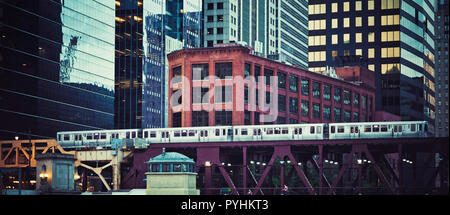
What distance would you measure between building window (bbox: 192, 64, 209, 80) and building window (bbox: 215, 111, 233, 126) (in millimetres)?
7060

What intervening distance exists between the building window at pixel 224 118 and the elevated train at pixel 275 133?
33.4 feet

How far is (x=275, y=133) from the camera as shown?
105 metres

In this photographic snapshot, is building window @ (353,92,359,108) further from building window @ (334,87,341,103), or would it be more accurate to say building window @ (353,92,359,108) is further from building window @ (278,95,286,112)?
building window @ (278,95,286,112)

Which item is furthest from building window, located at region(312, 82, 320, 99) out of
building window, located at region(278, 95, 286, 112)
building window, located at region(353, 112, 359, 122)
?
building window, located at region(353, 112, 359, 122)

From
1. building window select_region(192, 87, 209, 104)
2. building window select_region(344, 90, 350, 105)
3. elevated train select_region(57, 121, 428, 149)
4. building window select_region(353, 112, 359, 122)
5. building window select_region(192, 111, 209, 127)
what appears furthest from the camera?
building window select_region(353, 112, 359, 122)

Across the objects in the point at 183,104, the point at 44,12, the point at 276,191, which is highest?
the point at 44,12

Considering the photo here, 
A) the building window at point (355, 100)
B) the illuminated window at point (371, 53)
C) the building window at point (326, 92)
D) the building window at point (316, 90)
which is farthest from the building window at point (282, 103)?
the illuminated window at point (371, 53)

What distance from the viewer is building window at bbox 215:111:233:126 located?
11806 cm

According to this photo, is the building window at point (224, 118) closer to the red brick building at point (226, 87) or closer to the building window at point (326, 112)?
the red brick building at point (226, 87)

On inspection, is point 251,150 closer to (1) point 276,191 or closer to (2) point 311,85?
(1) point 276,191

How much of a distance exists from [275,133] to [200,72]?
21591mm

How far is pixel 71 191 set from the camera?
83.6 m
